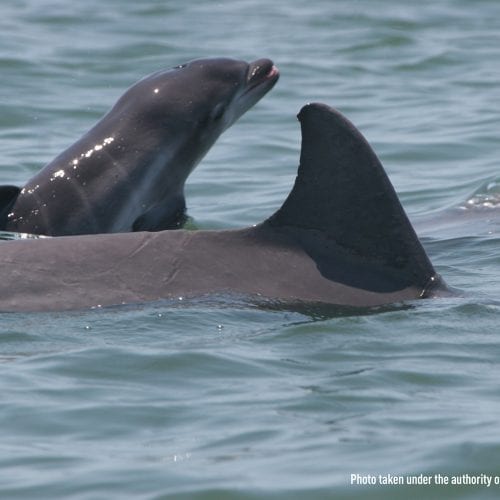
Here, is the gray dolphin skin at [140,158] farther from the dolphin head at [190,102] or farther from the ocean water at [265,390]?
the ocean water at [265,390]

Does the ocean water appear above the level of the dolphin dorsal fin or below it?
below

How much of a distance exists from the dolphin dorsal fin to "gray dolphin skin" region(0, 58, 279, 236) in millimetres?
2378

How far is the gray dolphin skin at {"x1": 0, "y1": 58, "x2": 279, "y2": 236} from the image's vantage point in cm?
1021

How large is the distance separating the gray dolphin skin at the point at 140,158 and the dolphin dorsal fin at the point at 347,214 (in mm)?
2378

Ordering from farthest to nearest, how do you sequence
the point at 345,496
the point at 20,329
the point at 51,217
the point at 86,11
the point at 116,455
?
the point at 86,11
the point at 51,217
the point at 20,329
the point at 116,455
the point at 345,496

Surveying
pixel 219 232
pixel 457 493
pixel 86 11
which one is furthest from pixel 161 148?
pixel 86 11

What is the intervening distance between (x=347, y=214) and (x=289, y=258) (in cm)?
40

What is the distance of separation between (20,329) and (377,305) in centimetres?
189

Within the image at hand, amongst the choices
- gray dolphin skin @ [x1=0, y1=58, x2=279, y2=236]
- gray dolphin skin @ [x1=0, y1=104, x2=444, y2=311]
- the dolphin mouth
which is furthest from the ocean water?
the dolphin mouth

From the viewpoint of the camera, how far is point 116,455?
239 inches

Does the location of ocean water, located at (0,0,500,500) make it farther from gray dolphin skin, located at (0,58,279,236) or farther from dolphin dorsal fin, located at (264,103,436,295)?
gray dolphin skin, located at (0,58,279,236)

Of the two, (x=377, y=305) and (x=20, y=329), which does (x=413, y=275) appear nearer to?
(x=377, y=305)

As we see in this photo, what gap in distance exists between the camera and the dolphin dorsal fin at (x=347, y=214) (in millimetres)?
7949

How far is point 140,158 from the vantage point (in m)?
10.4
